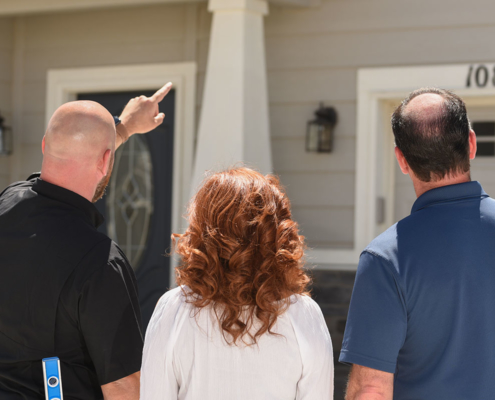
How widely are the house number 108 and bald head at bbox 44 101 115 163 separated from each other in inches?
120

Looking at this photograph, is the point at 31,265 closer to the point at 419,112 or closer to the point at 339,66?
the point at 419,112

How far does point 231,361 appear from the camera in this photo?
1437 millimetres

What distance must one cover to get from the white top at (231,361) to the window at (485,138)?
3.26 meters

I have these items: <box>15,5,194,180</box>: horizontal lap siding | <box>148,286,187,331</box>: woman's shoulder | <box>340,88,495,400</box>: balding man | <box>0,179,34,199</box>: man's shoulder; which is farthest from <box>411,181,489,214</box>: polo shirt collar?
<box>15,5,194,180</box>: horizontal lap siding

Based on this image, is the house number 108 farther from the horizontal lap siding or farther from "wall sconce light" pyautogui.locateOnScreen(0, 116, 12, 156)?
"wall sconce light" pyautogui.locateOnScreen(0, 116, 12, 156)

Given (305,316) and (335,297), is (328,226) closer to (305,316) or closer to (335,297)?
(335,297)

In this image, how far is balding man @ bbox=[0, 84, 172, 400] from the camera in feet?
5.23

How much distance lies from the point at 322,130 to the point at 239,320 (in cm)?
299

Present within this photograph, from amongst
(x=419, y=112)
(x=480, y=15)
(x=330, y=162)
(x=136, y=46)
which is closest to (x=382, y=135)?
(x=330, y=162)

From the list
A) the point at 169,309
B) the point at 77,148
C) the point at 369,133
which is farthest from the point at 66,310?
the point at 369,133

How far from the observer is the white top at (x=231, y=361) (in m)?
1.43

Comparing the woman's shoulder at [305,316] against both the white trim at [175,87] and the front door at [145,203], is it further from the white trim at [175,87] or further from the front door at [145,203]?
the front door at [145,203]

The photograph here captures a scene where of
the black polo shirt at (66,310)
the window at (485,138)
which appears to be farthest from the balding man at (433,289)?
the window at (485,138)

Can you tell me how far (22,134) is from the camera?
5.17 meters
